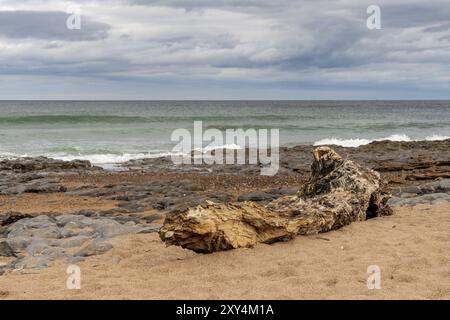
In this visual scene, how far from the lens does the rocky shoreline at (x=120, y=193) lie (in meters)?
8.23

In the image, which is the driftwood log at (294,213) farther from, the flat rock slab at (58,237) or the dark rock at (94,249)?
the flat rock slab at (58,237)

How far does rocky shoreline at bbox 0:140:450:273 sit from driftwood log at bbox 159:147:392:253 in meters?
1.58

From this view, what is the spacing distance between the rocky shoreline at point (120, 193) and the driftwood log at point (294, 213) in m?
Answer: 1.58

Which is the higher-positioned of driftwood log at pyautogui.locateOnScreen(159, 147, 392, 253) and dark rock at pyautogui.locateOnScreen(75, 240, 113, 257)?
A: driftwood log at pyautogui.locateOnScreen(159, 147, 392, 253)

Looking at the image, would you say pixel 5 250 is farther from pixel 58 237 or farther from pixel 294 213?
pixel 294 213

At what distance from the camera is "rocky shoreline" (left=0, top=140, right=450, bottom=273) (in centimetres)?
823

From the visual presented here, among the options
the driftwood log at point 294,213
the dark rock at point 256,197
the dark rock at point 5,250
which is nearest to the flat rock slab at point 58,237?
the dark rock at point 5,250

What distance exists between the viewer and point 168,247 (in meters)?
7.24

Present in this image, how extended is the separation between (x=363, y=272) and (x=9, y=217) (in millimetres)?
6991

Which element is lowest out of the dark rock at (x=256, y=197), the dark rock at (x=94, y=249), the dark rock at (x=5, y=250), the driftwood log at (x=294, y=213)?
the dark rock at (x=5, y=250)

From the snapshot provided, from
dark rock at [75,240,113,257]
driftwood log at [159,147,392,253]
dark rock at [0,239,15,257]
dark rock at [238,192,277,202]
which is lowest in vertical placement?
dark rock at [0,239,15,257]

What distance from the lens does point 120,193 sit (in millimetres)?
13570

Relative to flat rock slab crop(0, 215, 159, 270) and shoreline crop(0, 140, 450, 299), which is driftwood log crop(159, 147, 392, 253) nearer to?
shoreline crop(0, 140, 450, 299)

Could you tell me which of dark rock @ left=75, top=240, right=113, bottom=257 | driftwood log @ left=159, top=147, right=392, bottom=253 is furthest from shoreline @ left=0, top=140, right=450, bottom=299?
driftwood log @ left=159, top=147, right=392, bottom=253
